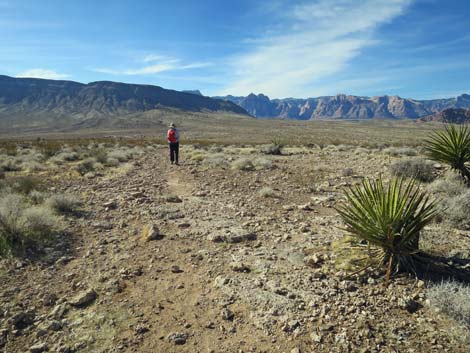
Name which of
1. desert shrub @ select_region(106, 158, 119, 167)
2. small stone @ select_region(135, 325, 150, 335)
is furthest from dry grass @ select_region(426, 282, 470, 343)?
desert shrub @ select_region(106, 158, 119, 167)

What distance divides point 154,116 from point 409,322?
142 m

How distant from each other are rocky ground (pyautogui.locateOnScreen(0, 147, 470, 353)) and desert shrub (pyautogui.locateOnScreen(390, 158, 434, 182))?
172 inches

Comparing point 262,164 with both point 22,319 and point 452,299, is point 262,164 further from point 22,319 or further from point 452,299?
point 22,319

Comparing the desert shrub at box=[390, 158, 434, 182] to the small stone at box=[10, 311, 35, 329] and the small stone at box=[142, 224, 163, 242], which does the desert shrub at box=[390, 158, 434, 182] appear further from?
the small stone at box=[10, 311, 35, 329]

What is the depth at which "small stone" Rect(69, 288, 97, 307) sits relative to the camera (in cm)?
383

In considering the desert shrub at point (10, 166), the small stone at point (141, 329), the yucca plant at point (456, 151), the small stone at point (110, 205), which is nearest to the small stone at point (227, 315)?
the small stone at point (141, 329)

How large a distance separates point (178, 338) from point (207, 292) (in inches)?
33.0

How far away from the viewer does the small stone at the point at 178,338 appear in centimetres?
320

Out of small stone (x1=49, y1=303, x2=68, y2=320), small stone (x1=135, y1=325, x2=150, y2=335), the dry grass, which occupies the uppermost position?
the dry grass

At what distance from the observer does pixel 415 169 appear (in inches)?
389

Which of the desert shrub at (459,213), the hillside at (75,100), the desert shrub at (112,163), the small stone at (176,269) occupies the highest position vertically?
the hillside at (75,100)

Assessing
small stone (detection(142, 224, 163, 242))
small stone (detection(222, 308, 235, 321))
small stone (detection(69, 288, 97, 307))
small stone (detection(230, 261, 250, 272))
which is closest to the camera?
small stone (detection(222, 308, 235, 321))

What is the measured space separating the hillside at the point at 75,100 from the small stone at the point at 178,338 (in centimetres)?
13820

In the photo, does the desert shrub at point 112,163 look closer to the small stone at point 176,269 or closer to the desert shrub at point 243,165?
the desert shrub at point 243,165
